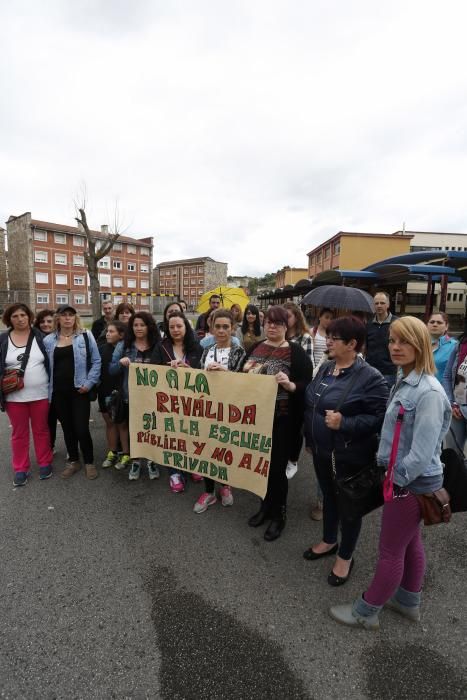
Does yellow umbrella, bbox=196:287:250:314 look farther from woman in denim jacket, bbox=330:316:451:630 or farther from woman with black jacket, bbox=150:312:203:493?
woman in denim jacket, bbox=330:316:451:630

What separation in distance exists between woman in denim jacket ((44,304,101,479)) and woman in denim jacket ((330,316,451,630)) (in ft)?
10.2

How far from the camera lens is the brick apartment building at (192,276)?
87.7 meters

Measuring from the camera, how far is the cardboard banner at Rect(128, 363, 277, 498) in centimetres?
286

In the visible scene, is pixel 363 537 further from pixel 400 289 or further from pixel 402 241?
pixel 402 241

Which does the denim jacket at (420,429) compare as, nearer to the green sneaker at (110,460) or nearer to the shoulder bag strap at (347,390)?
the shoulder bag strap at (347,390)

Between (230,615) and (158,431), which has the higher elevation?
(158,431)

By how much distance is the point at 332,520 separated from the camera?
2.62 m

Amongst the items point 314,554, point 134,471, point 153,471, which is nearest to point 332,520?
point 314,554

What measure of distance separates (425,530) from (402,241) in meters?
33.2

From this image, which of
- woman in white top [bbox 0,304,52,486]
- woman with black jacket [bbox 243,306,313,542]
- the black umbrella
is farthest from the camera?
the black umbrella

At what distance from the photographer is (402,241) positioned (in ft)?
102

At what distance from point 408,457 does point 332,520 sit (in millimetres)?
1118

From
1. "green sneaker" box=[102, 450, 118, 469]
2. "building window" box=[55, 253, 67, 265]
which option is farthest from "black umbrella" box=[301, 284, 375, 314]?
"building window" box=[55, 253, 67, 265]

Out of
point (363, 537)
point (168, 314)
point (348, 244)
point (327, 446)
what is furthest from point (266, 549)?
point (348, 244)
